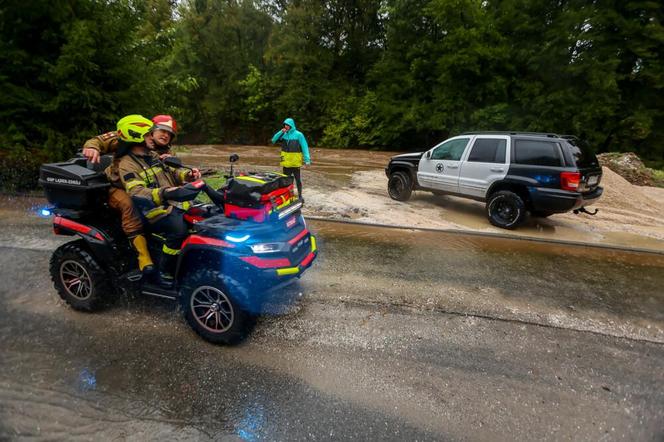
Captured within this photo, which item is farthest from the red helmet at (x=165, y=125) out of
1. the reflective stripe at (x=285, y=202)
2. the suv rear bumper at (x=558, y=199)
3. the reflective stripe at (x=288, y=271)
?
the suv rear bumper at (x=558, y=199)

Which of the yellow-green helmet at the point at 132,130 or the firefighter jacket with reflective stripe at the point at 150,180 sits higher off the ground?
the yellow-green helmet at the point at 132,130

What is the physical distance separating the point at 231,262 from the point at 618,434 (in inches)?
131

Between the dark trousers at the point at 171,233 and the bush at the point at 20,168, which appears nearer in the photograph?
the dark trousers at the point at 171,233

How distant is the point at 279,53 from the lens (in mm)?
27547

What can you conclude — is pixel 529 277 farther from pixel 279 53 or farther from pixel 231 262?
pixel 279 53

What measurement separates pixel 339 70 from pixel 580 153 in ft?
78.8

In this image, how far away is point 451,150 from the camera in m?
8.62

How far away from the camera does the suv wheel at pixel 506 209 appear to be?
730 cm

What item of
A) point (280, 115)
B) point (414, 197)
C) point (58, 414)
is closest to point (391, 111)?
point (280, 115)

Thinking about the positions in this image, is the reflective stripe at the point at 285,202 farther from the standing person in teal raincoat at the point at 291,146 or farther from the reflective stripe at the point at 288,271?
the standing person in teal raincoat at the point at 291,146

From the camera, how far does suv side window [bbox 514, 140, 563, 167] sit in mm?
6867

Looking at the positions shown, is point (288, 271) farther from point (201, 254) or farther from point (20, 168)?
point (20, 168)

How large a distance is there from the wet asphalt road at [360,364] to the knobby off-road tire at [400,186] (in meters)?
4.72

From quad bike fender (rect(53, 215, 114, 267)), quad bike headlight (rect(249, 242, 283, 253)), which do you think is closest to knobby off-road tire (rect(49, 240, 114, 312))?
quad bike fender (rect(53, 215, 114, 267))
